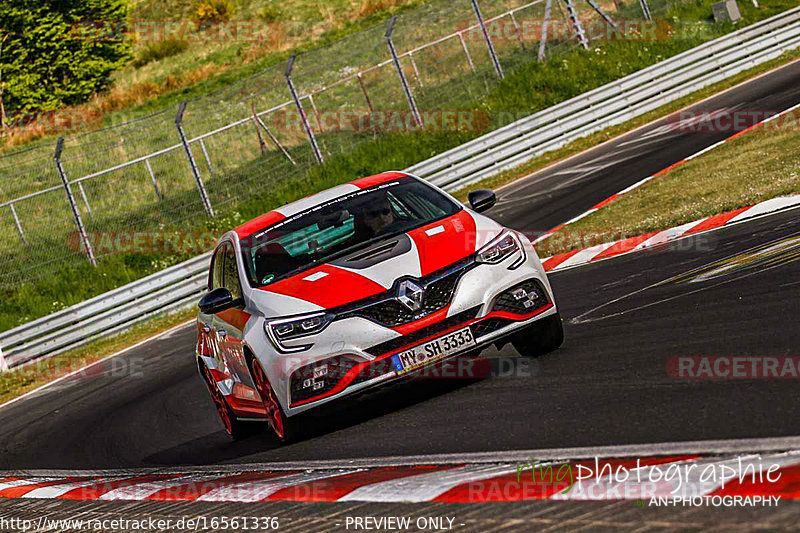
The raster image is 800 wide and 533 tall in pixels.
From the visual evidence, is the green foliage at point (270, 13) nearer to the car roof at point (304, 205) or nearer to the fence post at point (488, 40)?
the fence post at point (488, 40)

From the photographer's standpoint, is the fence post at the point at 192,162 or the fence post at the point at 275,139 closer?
the fence post at the point at 192,162

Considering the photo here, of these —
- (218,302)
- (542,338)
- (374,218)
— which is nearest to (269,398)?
(218,302)

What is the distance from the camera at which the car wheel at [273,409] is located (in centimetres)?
715

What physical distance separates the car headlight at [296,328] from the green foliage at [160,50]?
50.8 m

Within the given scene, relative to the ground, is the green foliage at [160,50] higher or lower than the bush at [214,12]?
lower

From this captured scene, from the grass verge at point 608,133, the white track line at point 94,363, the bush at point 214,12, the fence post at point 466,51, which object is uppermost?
the bush at point 214,12

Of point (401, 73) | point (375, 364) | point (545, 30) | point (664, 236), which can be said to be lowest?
point (664, 236)

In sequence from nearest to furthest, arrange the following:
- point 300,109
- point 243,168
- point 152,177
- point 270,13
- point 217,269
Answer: point 217,269
point 300,109
point 152,177
point 243,168
point 270,13

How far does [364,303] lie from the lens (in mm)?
6883

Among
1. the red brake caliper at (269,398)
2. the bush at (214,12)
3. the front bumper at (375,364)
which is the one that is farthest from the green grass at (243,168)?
the bush at (214,12)

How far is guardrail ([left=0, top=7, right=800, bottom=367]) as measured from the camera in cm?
1988

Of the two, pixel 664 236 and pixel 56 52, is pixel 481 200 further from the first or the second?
pixel 56 52

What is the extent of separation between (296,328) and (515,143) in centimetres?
1773


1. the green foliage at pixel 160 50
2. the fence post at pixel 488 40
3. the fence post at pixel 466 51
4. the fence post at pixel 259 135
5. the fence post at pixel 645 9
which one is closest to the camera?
the fence post at pixel 259 135
